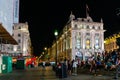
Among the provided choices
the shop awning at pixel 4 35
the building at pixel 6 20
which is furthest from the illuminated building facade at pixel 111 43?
the shop awning at pixel 4 35

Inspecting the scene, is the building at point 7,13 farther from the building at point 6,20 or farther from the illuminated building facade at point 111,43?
the illuminated building facade at point 111,43

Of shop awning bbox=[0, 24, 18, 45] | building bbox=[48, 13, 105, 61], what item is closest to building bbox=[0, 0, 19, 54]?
shop awning bbox=[0, 24, 18, 45]

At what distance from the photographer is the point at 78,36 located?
499 feet

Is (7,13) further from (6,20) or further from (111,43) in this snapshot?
(111,43)

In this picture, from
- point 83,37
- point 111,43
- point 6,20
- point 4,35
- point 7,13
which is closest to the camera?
point 6,20

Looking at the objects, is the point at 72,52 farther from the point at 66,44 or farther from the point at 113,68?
the point at 113,68

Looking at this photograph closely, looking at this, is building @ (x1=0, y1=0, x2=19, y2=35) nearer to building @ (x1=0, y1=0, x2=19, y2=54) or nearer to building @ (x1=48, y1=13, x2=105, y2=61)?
building @ (x1=0, y1=0, x2=19, y2=54)

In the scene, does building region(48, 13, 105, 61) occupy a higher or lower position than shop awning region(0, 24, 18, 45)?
higher

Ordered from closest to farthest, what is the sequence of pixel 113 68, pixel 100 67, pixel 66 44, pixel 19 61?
pixel 113 68 < pixel 100 67 < pixel 19 61 < pixel 66 44

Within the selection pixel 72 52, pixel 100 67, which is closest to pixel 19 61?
pixel 100 67

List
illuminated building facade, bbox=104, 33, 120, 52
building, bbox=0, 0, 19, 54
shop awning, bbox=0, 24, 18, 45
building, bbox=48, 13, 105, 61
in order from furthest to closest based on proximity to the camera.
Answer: illuminated building facade, bbox=104, 33, 120, 52 < building, bbox=48, 13, 105, 61 < shop awning, bbox=0, 24, 18, 45 < building, bbox=0, 0, 19, 54

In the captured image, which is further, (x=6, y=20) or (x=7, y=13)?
(x=7, y=13)

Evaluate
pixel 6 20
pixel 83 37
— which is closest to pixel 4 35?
pixel 6 20

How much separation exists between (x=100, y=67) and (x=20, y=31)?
366 ft
